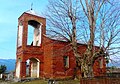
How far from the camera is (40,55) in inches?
1537

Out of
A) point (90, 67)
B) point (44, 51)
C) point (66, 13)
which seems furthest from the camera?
point (44, 51)

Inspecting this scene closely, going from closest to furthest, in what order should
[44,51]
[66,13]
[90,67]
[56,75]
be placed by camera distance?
[90,67] → [66,13] → [56,75] → [44,51]

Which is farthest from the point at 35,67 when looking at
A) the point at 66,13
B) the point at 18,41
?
the point at 66,13

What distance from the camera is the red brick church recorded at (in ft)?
122

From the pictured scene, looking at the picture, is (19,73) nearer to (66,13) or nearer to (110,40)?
(66,13)

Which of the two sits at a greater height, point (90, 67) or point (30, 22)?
point (30, 22)

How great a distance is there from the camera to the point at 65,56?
38.5 metres

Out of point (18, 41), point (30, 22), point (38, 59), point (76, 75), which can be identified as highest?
point (30, 22)

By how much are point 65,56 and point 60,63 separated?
160cm

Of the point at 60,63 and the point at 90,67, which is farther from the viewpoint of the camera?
the point at 60,63

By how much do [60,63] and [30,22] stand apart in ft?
29.9

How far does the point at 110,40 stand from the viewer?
24.5m

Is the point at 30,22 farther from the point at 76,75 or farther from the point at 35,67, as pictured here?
the point at 76,75

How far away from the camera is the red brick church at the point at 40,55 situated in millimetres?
37125
